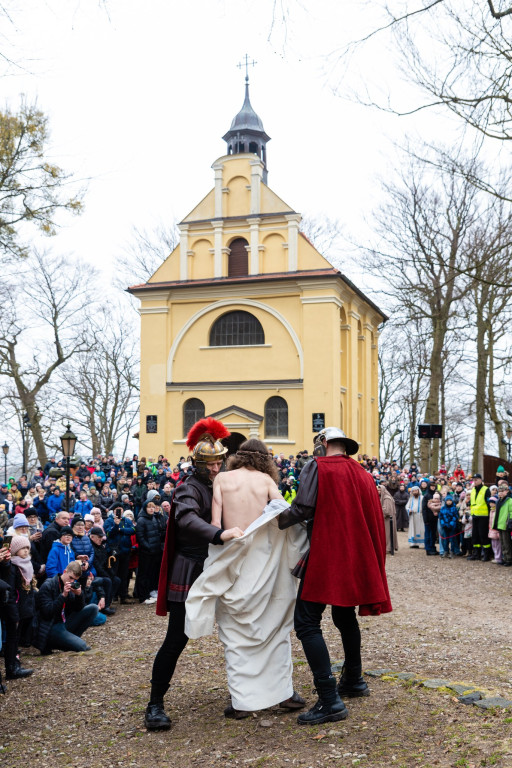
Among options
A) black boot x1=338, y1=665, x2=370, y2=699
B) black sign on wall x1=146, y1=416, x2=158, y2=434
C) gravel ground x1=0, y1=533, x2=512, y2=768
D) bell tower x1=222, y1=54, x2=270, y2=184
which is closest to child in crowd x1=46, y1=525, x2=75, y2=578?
gravel ground x1=0, y1=533, x2=512, y2=768

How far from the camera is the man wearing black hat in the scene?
1761cm

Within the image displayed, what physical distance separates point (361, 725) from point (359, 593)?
85 cm

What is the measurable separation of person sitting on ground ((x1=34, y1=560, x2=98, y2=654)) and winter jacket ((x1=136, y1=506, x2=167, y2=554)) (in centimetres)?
314

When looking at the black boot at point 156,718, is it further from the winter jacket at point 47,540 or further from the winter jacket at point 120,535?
the winter jacket at point 120,535

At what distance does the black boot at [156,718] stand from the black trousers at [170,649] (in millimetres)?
63

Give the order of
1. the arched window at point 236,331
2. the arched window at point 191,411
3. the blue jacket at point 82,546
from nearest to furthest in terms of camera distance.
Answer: the blue jacket at point 82,546 < the arched window at point 236,331 < the arched window at point 191,411

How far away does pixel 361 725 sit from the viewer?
208 inches

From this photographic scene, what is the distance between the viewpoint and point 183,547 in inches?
224

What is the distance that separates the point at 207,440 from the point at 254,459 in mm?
380

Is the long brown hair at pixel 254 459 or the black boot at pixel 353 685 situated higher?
the long brown hair at pixel 254 459

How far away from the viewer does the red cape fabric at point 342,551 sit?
18.1 ft

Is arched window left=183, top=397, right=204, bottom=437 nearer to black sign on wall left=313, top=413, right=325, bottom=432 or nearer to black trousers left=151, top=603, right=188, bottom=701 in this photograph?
black sign on wall left=313, top=413, right=325, bottom=432

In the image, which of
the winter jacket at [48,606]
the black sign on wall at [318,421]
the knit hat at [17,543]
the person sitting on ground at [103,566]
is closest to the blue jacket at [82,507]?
the person sitting on ground at [103,566]

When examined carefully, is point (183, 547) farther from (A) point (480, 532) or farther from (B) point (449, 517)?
(B) point (449, 517)
